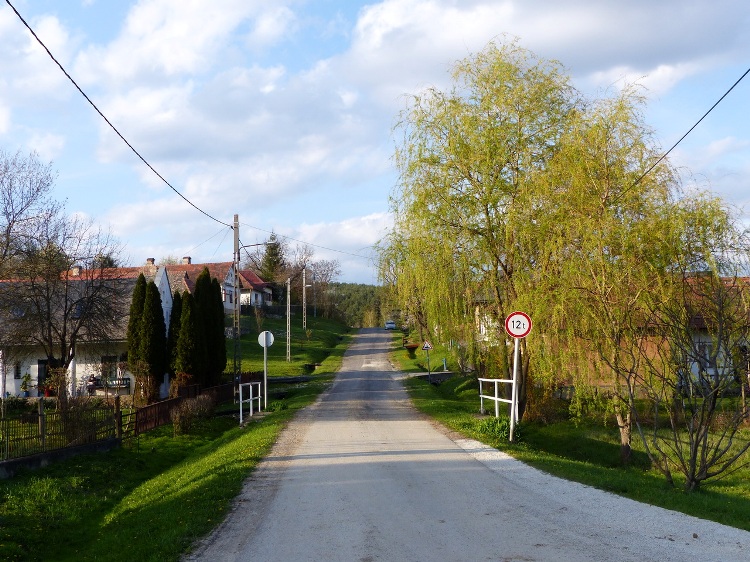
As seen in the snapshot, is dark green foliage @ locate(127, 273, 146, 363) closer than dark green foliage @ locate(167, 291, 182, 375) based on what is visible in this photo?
Yes

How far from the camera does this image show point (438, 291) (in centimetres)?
2066

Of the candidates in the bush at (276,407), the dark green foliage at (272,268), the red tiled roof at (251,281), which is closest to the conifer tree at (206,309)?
the bush at (276,407)

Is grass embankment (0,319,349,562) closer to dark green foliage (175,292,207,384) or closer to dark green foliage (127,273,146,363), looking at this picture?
dark green foliage (175,292,207,384)

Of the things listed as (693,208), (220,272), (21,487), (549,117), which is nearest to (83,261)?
(21,487)

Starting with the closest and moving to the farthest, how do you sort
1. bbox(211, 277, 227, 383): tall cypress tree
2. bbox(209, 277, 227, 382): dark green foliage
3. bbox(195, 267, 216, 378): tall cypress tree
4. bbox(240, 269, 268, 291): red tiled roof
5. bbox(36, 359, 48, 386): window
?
bbox(195, 267, 216, 378): tall cypress tree, bbox(36, 359, 48, 386): window, bbox(209, 277, 227, 382): dark green foliage, bbox(211, 277, 227, 383): tall cypress tree, bbox(240, 269, 268, 291): red tiled roof

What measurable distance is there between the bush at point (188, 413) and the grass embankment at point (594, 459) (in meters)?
7.66

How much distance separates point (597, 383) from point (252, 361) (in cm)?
3613

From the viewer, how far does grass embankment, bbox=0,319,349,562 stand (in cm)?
887

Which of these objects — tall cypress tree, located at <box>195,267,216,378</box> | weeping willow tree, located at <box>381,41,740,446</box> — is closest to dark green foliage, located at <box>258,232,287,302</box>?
tall cypress tree, located at <box>195,267,216,378</box>

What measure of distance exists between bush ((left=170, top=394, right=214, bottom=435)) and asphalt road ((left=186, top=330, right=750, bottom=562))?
8982 millimetres

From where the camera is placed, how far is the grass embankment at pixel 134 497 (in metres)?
8.87

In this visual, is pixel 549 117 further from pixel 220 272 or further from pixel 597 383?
pixel 220 272

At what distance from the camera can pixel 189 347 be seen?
30469 mm

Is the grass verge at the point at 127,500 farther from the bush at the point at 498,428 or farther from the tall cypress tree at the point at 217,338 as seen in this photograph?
the tall cypress tree at the point at 217,338
